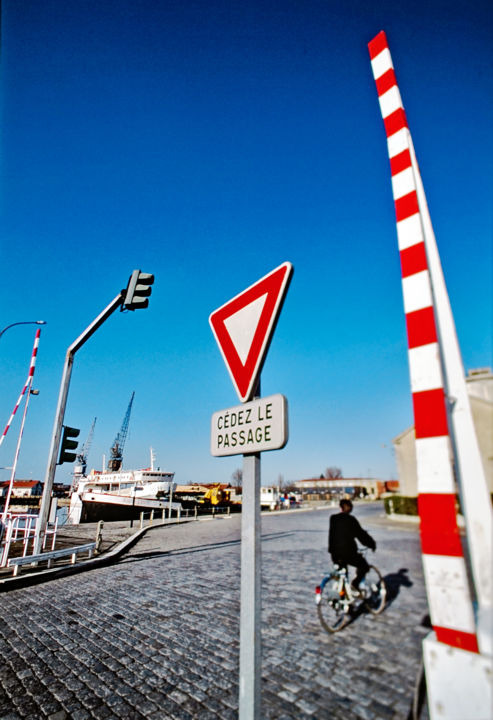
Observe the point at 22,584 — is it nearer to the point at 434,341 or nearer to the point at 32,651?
the point at 32,651

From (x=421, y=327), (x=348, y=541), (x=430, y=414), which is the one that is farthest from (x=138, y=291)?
(x=430, y=414)

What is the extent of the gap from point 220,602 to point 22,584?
4054mm

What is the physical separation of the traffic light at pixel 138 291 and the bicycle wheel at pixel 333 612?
6.13m

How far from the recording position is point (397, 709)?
2.94 metres

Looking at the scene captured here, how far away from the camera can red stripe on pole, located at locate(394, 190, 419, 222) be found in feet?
4.71

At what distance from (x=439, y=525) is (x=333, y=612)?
5531mm

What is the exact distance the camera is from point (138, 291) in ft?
25.6

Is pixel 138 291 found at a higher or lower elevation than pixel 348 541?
higher

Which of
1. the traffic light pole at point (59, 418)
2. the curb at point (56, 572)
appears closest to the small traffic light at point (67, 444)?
the traffic light pole at point (59, 418)

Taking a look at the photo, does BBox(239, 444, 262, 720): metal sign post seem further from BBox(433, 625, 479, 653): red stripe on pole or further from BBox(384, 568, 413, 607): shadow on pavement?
BBox(384, 568, 413, 607): shadow on pavement

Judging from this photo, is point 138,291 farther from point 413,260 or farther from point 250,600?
point 413,260

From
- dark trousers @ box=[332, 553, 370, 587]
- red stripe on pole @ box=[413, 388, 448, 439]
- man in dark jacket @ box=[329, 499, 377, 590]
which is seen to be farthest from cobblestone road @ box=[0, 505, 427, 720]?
red stripe on pole @ box=[413, 388, 448, 439]

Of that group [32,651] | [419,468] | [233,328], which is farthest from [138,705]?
[419,468]

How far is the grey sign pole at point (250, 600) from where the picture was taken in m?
1.65
